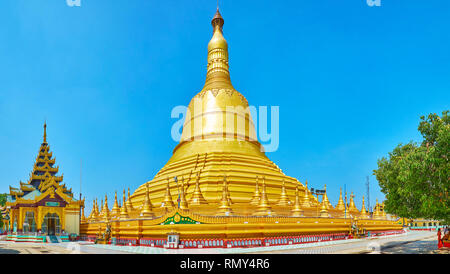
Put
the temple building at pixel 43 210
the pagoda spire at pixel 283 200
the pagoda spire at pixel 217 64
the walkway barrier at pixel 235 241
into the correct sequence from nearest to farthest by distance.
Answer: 1. the walkway barrier at pixel 235 241
2. the pagoda spire at pixel 283 200
3. the temple building at pixel 43 210
4. the pagoda spire at pixel 217 64

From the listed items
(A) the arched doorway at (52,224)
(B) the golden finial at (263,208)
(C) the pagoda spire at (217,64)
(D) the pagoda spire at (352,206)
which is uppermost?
(C) the pagoda spire at (217,64)

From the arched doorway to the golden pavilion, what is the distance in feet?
8.08

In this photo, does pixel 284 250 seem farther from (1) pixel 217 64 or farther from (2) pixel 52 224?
(1) pixel 217 64

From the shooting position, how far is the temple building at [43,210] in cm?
3331

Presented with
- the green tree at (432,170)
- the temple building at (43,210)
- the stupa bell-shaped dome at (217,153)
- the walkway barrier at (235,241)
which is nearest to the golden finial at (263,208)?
the stupa bell-shaped dome at (217,153)

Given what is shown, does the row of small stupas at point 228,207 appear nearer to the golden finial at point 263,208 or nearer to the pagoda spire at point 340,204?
the golden finial at point 263,208

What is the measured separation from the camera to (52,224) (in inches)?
1358

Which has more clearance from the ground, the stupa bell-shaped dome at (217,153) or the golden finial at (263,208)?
the stupa bell-shaped dome at (217,153)

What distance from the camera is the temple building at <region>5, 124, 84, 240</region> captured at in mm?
33312

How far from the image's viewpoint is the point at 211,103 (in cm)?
3762

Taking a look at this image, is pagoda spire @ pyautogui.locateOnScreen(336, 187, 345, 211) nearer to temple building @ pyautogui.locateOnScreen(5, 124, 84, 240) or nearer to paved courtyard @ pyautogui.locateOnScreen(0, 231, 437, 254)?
paved courtyard @ pyautogui.locateOnScreen(0, 231, 437, 254)

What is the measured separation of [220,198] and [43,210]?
18336mm

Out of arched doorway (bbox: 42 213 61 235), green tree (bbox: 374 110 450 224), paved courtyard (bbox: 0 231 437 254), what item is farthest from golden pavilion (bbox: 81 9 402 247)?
green tree (bbox: 374 110 450 224)
